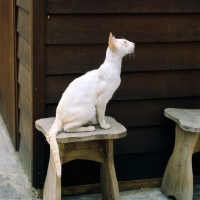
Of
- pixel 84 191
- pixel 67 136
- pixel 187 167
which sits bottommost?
pixel 84 191

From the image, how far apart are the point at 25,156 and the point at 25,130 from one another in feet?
0.83

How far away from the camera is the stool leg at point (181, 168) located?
417 centimetres

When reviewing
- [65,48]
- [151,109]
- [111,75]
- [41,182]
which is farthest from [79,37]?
[41,182]

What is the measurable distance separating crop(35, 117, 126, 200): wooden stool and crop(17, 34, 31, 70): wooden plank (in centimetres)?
53

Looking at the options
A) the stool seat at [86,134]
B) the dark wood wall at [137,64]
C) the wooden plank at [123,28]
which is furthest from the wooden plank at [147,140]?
the wooden plank at [123,28]

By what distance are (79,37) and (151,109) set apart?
2.70ft

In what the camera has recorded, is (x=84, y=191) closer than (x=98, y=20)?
No

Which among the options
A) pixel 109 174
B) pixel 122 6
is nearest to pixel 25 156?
pixel 109 174

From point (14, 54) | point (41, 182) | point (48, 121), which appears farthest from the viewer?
point (14, 54)

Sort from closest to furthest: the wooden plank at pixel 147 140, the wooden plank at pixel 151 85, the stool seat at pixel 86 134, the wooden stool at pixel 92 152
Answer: the stool seat at pixel 86 134
the wooden stool at pixel 92 152
the wooden plank at pixel 151 85
the wooden plank at pixel 147 140

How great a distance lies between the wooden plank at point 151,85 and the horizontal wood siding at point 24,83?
0.24 meters

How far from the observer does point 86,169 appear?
444 centimetres

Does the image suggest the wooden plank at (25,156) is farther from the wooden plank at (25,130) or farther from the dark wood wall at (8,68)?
the dark wood wall at (8,68)

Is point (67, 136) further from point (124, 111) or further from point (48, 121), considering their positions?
point (124, 111)
